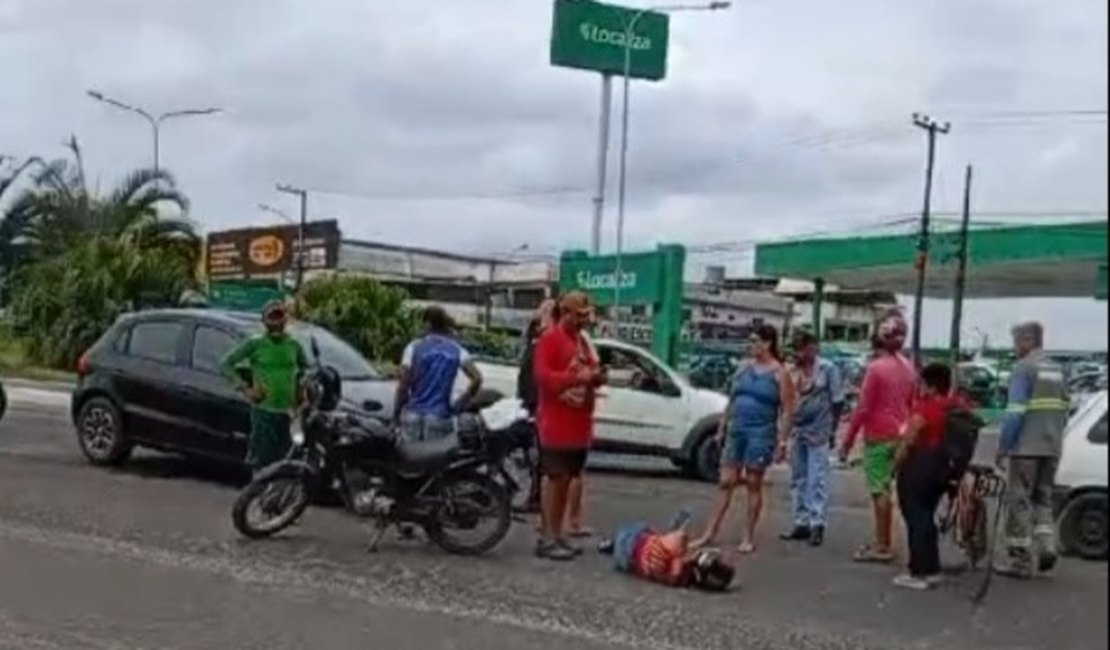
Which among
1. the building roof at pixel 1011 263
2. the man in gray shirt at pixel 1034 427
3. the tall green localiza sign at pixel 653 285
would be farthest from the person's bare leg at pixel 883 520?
the tall green localiza sign at pixel 653 285

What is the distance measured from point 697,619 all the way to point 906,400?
272 centimetres

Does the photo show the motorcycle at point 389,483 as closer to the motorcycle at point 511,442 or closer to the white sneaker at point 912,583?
the motorcycle at point 511,442

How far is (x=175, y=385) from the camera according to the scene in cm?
1368

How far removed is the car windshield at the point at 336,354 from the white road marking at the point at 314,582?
3198mm

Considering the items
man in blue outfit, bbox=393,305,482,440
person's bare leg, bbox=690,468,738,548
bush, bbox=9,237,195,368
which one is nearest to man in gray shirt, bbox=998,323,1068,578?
person's bare leg, bbox=690,468,738,548

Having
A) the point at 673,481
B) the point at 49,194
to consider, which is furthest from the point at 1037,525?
the point at 49,194

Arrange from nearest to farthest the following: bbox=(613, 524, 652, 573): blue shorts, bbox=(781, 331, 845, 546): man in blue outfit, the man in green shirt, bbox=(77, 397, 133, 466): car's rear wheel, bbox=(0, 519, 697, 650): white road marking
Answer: bbox=(0, 519, 697, 650): white road marking, bbox=(613, 524, 652, 573): blue shorts, bbox=(781, 331, 845, 546): man in blue outfit, the man in green shirt, bbox=(77, 397, 133, 466): car's rear wheel

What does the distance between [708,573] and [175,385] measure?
19.6 feet

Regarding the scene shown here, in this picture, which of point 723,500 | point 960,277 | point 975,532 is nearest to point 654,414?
point 723,500

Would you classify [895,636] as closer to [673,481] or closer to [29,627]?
[29,627]

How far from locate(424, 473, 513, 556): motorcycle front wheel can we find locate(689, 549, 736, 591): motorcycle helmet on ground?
4.81 ft

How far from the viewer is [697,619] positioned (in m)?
8.40

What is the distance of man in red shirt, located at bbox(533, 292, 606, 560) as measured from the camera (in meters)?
10.1

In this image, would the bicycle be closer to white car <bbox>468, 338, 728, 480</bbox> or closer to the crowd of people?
the crowd of people
